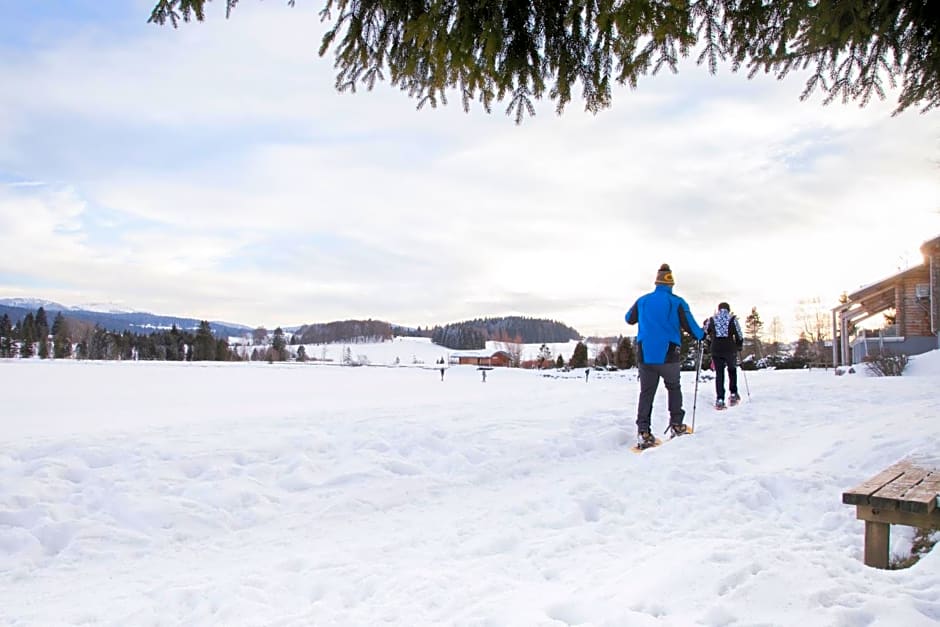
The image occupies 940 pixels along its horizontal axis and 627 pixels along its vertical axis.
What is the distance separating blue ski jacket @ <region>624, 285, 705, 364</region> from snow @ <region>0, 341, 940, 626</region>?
117cm

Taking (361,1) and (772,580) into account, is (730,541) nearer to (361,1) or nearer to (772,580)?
(772,580)

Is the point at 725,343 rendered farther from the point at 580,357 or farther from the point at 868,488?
the point at 580,357

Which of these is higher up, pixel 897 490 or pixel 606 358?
pixel 897 490

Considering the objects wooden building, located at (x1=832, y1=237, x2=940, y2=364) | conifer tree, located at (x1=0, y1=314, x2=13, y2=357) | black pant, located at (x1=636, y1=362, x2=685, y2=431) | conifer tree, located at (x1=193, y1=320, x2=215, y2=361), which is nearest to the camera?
black pant, located at (x1=636, y1=362, x2=685, y2=431)

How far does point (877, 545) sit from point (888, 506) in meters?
0.32

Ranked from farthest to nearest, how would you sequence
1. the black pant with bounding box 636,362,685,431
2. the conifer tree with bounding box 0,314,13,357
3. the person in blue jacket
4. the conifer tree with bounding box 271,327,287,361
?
the conifer tree with bounding box 271,327,287,361 → the conifer tree with bounding box 0,314,13,357 → the person in blue jacket → the black pant with bounding box 636,362,685,431

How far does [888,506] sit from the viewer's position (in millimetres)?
3203

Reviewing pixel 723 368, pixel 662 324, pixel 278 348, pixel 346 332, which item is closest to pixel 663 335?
pixel 662 324

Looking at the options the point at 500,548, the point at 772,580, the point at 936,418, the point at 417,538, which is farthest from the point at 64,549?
the point at 936,418

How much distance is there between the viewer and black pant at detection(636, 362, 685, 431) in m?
7.49

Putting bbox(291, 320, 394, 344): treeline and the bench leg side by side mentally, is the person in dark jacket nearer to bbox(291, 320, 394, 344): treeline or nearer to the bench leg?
the bench leg

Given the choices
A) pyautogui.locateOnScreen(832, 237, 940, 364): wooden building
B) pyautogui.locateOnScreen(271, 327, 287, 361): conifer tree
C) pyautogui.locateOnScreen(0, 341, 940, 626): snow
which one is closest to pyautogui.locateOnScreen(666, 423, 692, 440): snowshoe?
pyautogui.locateOnScreen(0, 341, 940, 626): snow

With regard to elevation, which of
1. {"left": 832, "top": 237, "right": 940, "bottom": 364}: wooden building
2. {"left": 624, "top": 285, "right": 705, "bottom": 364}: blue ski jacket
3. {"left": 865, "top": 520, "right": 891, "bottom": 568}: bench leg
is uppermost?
{"left": 832, "top": 237, "right": 940, "bottom": 364}: wooden building

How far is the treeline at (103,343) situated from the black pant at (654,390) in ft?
358
